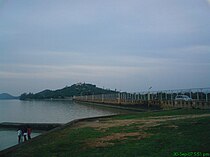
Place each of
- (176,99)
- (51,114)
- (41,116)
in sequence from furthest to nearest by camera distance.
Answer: (51,114), (41,116), (176,99)

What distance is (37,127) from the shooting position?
2992 cm

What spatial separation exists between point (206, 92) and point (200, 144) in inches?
917

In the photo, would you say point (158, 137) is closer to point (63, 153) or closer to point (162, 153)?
point (162, 153)
